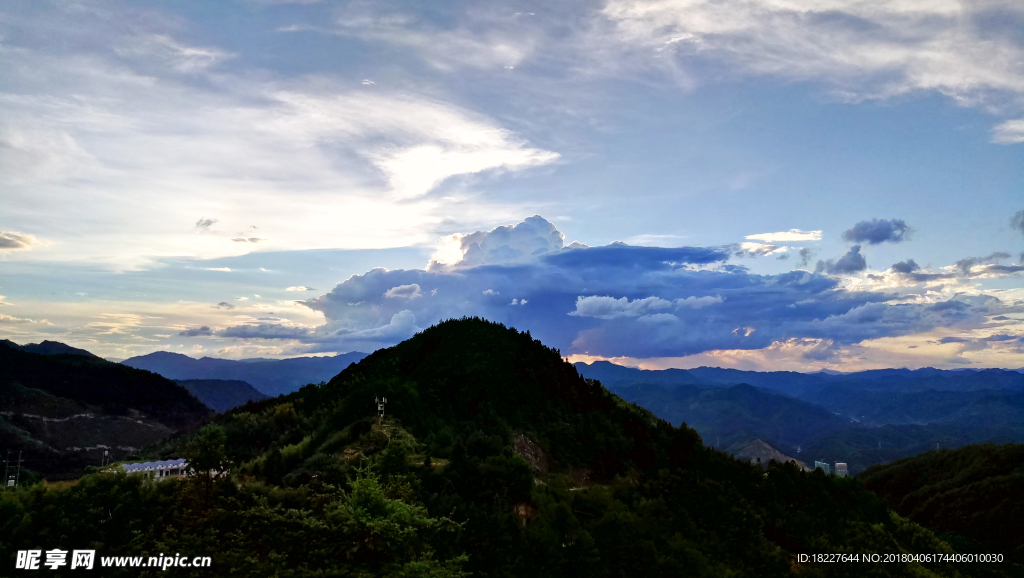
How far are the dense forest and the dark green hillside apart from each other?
165 ft

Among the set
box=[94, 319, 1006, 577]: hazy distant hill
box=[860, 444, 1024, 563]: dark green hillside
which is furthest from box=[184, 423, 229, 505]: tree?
box=[860, 444, 1024, 563]: dark green hillside

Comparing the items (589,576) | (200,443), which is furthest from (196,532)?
(589,576)

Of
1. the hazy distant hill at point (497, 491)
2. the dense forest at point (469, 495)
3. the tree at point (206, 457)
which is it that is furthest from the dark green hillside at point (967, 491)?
the tree at point (206, 457)

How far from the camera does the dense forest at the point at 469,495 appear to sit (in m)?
24.4

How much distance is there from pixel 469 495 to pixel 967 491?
451ft

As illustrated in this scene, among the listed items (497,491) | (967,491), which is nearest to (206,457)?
(497,491)

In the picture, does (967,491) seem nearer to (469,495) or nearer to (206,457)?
(469,495)

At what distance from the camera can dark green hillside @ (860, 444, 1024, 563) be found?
107 meters

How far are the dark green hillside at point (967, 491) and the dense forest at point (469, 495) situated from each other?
50294mm

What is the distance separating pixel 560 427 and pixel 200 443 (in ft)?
93.0

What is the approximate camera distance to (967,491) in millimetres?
126625

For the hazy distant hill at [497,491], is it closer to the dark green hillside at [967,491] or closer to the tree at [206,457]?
the tree at [206,457]

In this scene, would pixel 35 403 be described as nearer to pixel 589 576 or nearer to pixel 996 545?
pixel 589 576

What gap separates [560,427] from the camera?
48.8m
